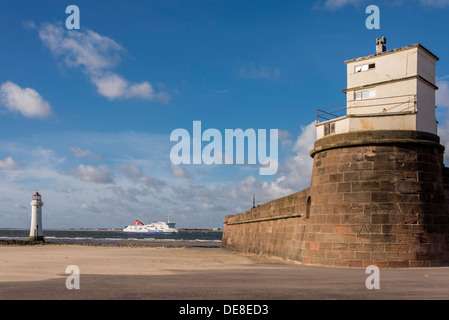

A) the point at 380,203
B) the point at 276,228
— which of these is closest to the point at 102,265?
the point at 276,228

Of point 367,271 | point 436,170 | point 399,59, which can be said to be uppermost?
point 399,59

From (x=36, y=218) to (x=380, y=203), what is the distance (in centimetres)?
4035

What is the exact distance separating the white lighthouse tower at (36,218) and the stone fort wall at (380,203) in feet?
119

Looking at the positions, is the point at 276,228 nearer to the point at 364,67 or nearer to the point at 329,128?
the point at 329,128

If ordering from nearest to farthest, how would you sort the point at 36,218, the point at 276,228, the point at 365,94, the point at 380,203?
the point at 380,203
the point at 365,94
the point at 276,228
the point at 36,218

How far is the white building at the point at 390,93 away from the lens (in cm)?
1539

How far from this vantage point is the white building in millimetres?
15391

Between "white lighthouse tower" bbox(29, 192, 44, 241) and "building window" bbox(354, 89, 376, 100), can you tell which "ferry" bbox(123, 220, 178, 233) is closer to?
"white lighthouse tower" bbox(29, 192, 44, 241)

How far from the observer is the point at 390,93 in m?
16.3

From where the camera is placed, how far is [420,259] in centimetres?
1411

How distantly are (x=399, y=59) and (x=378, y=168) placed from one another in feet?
14.5

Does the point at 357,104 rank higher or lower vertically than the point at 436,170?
higher

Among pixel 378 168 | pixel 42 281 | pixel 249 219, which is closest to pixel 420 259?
pixel 378 168
